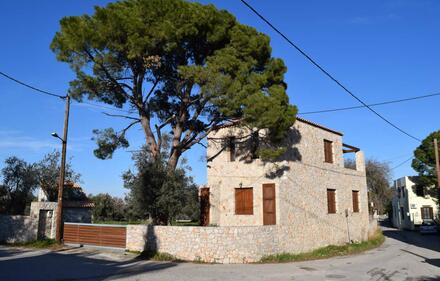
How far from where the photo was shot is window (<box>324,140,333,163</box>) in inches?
971

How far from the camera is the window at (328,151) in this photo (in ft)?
80.9

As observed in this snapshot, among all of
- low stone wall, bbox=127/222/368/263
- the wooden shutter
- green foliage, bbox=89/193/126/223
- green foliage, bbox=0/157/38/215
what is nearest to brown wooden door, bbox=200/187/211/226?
the wooden shutter

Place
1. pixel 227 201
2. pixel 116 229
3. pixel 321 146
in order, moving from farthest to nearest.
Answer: pixel 321 146, pixel 227 201, pixel 116 229

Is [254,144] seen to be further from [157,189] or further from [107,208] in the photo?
[107,208]

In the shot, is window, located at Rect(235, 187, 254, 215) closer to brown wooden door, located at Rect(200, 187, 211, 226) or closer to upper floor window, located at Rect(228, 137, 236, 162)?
upper floor window, located at Rect(228, 137, 236, 162)

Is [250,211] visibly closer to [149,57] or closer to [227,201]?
[227,201]

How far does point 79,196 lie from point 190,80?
26353mm

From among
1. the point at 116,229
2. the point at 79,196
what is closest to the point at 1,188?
the point at 79,196

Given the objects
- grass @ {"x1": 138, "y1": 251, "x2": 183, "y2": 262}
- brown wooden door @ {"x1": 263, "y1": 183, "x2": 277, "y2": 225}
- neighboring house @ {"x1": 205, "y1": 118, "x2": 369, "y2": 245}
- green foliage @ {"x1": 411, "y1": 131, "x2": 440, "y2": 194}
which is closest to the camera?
grass @ {"x1": 138, "y1": 251, "x2": 183, "y2": 262}

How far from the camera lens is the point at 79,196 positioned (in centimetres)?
3950

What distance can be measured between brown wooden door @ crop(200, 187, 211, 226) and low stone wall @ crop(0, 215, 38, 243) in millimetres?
9736

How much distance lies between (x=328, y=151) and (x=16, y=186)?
79.2 ft

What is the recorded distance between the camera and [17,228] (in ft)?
77.6

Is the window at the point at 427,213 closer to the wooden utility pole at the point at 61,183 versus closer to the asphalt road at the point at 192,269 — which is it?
the asphalt road at the point at 192,269
